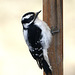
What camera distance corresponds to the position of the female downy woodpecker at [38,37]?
2.94 m

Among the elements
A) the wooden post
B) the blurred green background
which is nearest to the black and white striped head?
the wooden post

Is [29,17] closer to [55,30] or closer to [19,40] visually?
[55,30]

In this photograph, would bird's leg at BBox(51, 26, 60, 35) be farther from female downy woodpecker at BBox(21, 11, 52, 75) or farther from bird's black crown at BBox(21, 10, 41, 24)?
bird's black crown at BBox(21, 10, 41, 24)

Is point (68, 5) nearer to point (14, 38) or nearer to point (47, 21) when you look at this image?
point (14, 38)

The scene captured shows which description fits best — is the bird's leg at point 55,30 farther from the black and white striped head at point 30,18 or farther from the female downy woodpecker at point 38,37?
the black and white striped head at point 30,18

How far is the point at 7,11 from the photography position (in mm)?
5305

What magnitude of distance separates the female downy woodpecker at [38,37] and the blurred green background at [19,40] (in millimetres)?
1769

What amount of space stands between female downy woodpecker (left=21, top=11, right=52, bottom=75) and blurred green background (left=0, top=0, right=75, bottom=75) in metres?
1.77

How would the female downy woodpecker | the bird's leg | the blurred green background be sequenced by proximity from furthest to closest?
the blurred green background
the bird's leg
the female downy woodpecker

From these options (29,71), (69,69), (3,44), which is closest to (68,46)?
(69,69)

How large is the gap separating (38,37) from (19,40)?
217cm

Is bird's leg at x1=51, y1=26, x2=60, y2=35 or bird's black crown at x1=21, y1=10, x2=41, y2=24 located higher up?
Answer: bird's black crown at x1=21, y1=10, x2=41, y2=24

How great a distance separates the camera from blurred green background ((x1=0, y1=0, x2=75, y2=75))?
490 cm

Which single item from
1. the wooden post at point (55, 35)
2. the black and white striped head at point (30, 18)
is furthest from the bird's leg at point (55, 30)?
the black and white striped head at point (30, 18)
